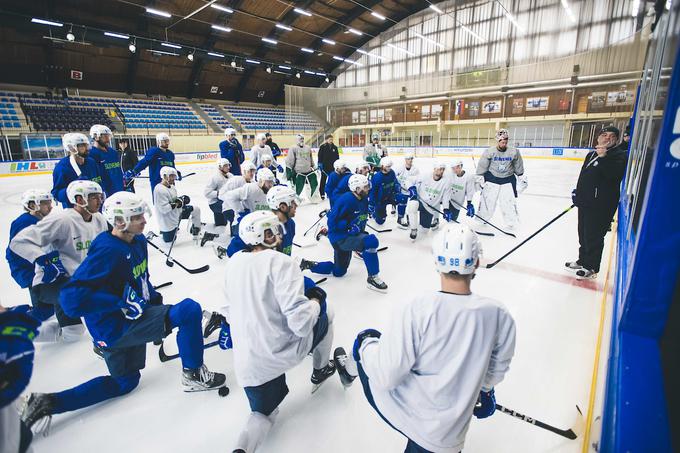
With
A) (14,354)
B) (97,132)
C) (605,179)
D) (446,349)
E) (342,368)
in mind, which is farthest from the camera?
(97,132)

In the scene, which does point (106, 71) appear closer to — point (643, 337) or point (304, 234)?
point (304, 234)

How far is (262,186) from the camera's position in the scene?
4.66 meters

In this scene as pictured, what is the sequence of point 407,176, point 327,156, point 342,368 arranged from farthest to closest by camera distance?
point 327,156 → point 407,176 → point 342,368

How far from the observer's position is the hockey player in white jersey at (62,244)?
2.54 metres

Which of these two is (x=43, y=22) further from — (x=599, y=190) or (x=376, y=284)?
(x=599, y=190)

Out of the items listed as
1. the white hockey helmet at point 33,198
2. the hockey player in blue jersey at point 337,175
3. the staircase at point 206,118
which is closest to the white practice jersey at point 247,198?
the hockey player in blue jersey at point 337,175

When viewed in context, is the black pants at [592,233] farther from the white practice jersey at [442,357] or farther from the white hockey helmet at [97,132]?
the white hockey helmet at [97,132]

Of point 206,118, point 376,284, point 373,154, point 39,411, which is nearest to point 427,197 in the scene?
point 376,284

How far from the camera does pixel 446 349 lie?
4.01ft

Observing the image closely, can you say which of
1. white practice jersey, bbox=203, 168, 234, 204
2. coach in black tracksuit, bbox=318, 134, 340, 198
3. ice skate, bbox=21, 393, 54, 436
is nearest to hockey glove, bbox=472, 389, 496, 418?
ice skate, bbox=21, 393, 54, 436

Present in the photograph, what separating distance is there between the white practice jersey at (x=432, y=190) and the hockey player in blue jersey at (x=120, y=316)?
460 cm

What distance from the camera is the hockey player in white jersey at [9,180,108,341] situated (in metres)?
2.54

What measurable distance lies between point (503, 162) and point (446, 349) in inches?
208

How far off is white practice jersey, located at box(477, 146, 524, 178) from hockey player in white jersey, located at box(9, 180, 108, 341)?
214 inches
